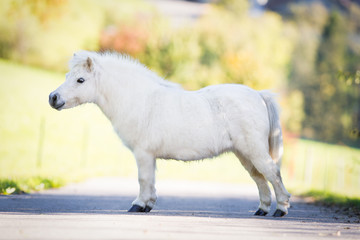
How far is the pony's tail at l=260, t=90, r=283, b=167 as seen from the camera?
30.1ft

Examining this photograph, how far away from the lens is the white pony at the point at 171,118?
873 cm

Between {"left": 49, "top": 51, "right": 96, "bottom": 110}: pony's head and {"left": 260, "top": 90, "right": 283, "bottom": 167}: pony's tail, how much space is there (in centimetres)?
287

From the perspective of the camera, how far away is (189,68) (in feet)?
186

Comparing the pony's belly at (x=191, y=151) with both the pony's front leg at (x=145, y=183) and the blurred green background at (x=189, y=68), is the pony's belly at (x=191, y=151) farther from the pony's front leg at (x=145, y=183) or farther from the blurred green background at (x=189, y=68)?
the blurred green background at (x=189, y=68)

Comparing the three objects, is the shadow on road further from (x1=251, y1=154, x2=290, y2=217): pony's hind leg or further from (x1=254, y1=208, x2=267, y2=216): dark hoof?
(x1=251, y1=154, x2=290, y2=217): pony's hind leg

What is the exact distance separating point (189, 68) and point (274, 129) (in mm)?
47790

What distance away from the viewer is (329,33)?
81.4 meters

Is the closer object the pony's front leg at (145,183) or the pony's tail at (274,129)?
the pony's front leg at (145,183)

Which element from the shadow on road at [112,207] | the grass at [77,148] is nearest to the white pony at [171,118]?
the shadow on road at [112,207]

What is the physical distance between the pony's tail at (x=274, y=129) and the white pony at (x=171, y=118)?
2 cm

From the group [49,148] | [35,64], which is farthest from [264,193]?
[35,64]

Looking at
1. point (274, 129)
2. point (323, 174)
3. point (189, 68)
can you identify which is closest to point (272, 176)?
point (274, 129)

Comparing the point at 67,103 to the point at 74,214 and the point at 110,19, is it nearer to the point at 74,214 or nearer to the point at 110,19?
the point at 74,214

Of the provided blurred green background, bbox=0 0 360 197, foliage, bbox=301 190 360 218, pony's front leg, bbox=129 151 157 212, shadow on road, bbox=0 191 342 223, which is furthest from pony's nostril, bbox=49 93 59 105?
blurred green background, bbox=0 0 360 197
